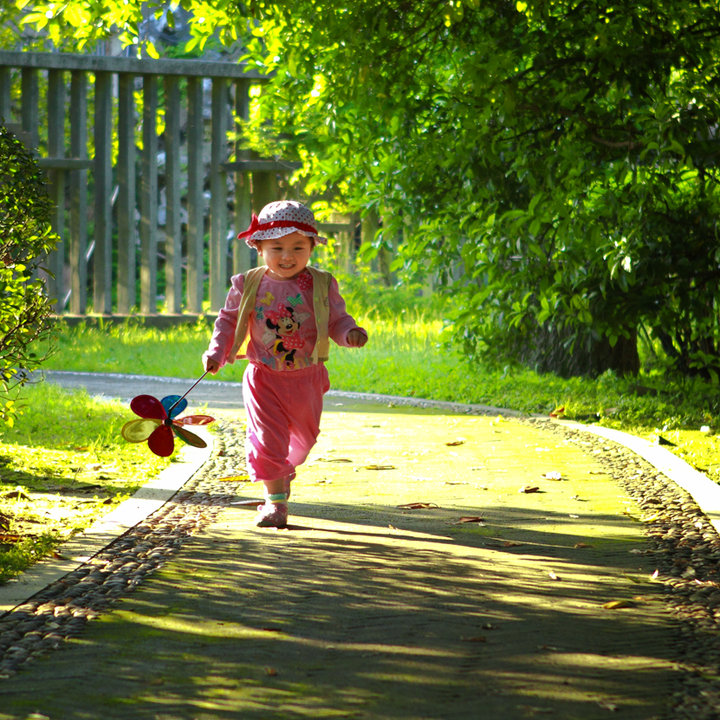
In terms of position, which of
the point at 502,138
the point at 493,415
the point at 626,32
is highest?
the point at 626,32

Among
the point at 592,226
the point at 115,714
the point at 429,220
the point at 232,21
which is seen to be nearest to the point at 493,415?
the point at 429,220

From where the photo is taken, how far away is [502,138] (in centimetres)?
828

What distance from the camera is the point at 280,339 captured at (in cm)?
572

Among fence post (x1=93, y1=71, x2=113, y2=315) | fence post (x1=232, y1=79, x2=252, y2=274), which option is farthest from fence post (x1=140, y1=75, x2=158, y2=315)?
fence post (x1=232, y1=79, x2=252, y2=274)

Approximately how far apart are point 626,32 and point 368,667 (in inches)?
203

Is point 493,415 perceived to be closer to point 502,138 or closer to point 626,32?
point 502,138

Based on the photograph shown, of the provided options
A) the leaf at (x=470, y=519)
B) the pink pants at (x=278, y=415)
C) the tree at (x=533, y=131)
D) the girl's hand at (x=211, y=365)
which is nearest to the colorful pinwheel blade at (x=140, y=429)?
the girl's hand at (x=211, y=365)

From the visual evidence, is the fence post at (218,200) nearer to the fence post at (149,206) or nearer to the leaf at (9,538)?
the fence post at (149,206)

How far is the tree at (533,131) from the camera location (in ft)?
24.5

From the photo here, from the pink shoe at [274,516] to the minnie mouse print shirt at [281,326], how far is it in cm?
67

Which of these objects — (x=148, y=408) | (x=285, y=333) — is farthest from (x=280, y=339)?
(x=148, y=408)

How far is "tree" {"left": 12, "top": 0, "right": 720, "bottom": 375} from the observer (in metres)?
7.46

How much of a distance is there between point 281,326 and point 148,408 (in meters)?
0.76

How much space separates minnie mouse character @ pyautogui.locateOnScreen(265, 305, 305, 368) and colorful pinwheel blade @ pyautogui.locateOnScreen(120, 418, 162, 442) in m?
0.68
